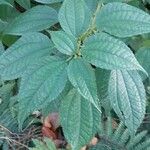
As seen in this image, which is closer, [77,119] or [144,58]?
[77,119]

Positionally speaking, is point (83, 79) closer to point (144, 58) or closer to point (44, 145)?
point (144, 58)

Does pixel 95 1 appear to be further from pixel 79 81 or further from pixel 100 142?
pixel 100 142

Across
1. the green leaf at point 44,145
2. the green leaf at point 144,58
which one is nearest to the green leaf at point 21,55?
the green leaf at point 144,58

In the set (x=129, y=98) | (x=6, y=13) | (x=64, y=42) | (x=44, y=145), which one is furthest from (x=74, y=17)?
(x=44, y=145)

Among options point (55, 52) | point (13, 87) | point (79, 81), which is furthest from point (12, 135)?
point (79, 81)

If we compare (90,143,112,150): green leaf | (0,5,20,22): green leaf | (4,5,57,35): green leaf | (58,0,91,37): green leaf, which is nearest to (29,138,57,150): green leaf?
(90,143,112,150): green leaf

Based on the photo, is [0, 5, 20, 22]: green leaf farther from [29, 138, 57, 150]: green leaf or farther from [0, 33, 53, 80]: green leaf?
[29, 138, 57, 150]: green leaf

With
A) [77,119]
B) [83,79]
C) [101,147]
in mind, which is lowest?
[101,147]
